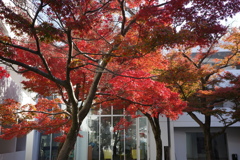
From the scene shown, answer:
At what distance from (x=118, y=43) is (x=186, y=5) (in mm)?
1623

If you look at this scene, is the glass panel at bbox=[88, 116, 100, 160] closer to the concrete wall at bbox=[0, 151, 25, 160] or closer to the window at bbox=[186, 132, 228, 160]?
the concrete wall at bbox=[0, 151, 25, 160]

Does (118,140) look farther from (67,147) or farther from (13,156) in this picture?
(67,147)

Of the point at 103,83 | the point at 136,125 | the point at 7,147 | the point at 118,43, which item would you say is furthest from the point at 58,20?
the point at 136,125

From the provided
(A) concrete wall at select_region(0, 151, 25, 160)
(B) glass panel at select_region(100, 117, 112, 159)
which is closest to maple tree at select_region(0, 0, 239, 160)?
(A) concrete wall at select_region(0, 151, 25, 160)

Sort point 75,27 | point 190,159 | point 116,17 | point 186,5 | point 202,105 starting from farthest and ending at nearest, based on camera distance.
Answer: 1. point 190,159
2. point 202,105
3. point 116,17
4. point 186,5
5. point 75,27

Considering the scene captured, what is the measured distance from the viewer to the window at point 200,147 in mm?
15305

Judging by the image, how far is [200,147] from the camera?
15500mm

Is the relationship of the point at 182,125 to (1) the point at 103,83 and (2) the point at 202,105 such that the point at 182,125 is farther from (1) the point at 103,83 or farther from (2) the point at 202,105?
(1) the point at 103,83

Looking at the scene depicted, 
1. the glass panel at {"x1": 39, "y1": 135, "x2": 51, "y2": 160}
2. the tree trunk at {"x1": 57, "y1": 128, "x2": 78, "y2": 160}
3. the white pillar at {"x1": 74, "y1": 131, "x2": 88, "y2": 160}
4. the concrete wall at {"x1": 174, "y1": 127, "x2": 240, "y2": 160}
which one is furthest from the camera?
the concrete wall at {"x1": 174, "y1": 127, "x2": 240, "y2": 160}

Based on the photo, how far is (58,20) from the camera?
466 cm

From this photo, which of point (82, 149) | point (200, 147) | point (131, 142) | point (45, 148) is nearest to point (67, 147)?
point (131, 142)

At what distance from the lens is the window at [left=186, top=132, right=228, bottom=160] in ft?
50.2

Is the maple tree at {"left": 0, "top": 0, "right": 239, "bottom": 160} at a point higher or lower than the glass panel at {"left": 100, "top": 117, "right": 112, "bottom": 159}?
higher

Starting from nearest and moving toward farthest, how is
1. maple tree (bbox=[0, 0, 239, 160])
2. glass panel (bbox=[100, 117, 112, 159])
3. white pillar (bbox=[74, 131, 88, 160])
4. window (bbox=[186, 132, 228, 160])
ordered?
maple tree (bbox=[0, 0, 239, 160]), glass panel (bbox=[100, 117, 112, 159]), white pillar (bbox=[74, 131, 88, 160]), window (bbox=[186, 132, 228, 160])
